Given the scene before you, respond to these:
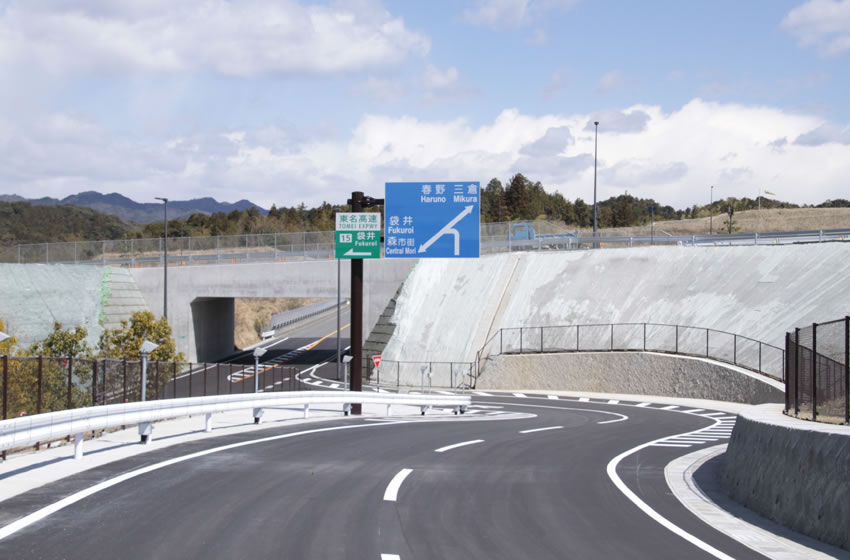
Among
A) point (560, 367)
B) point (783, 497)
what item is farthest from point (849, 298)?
point (783, 497)

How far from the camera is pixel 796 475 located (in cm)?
951

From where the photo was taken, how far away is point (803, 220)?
11675 cm

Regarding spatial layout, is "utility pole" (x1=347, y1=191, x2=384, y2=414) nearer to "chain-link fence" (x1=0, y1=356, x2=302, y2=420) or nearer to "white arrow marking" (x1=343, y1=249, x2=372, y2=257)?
"white arrow marking" (x1=343, y1=249, x2=372, y2=257)

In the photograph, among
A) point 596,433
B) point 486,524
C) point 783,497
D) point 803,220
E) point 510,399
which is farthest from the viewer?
point 803,220

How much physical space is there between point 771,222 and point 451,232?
109 meters

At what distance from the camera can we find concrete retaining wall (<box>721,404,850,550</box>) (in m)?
8.43

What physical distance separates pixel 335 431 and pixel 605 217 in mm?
150674

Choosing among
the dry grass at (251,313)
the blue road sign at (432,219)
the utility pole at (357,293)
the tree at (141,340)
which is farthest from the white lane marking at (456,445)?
the dry grass at (251,313)

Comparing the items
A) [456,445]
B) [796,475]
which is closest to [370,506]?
[796,475]

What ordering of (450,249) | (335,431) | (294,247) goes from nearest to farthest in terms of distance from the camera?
(335,431) → (450,249) → (294,247)

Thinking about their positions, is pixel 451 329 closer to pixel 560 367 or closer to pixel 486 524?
pixel 560 367

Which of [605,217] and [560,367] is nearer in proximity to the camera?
[560,367]

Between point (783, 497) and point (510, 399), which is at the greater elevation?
point (783, 497)

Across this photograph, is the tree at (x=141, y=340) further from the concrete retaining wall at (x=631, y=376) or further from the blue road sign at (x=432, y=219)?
the blue road sign at (x=432, y=219)
